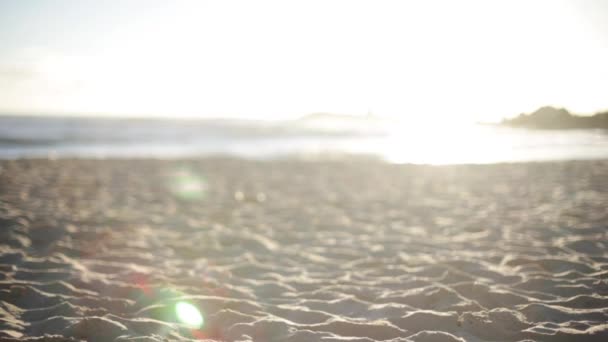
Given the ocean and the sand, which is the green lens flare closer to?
the sand

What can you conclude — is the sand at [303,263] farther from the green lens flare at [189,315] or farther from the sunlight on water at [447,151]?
the sunlight on water at [447,151]

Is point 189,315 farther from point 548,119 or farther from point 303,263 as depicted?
point 548,119

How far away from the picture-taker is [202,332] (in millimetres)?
3303

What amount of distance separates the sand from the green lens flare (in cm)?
2

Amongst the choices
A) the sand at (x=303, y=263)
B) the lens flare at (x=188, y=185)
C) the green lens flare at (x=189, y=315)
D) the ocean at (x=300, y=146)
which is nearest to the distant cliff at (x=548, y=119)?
the ocean at (x=300, y=146)

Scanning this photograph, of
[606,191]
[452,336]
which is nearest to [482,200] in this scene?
[606,191]

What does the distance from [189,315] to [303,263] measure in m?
1.74

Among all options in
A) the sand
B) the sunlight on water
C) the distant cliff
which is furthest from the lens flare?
the distant cliff

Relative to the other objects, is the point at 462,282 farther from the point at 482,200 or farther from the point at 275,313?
the point at 482,200

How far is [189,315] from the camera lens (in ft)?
11.7

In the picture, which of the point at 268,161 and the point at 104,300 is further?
the point at 268,161

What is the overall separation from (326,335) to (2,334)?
2.53m

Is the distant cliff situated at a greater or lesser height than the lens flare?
greater

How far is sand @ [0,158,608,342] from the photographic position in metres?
3.38
